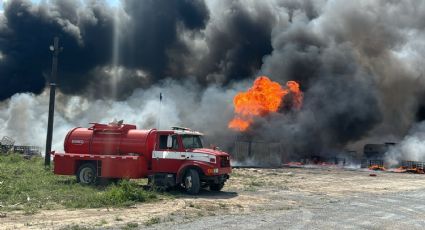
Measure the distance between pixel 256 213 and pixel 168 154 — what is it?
236 inches

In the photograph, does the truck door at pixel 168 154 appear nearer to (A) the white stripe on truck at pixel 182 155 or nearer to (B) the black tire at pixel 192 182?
(A) the white stripe on truck at pixel 182 155

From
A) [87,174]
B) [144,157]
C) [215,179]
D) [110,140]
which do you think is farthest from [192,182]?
[87,174]

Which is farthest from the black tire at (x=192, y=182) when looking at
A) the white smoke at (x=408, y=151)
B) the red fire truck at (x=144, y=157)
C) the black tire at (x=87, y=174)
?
the white smoke at (x=408, y=151)

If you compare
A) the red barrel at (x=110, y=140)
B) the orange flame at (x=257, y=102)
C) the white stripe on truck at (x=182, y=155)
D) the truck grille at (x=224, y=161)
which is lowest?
the truck grille at (x=224, y=161)

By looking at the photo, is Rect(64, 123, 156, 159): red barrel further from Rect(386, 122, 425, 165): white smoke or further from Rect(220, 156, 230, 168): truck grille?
Rect(386, 122, 425, 165): white smoke

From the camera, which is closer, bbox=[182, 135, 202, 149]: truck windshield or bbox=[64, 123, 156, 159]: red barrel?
bbox=[182, 135, 202, 149]: truck windshield

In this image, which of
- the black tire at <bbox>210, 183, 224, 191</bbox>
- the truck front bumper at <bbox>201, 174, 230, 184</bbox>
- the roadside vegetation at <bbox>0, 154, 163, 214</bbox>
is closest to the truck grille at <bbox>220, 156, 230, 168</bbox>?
the truck front bumper at <bbox>201, 174, 230, 184</bbox>

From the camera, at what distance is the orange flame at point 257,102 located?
40438 millimetres

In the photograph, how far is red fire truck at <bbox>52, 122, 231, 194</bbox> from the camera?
17469 mm

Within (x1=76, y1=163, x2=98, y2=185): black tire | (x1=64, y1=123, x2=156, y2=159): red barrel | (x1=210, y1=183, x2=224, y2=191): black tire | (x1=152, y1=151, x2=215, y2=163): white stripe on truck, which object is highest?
(x1=64, y1=123, x2=156, y2=159): red barrel

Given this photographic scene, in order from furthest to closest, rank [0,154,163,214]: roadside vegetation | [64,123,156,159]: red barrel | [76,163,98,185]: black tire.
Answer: [76,163,98,185]: black tire < [64,123,156,159]: red barrel < [0,154,163,214]: roadside vegetation

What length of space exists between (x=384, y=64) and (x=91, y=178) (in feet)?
121

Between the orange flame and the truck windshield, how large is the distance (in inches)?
877

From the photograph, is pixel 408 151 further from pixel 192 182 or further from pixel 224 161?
pixel 192 182
